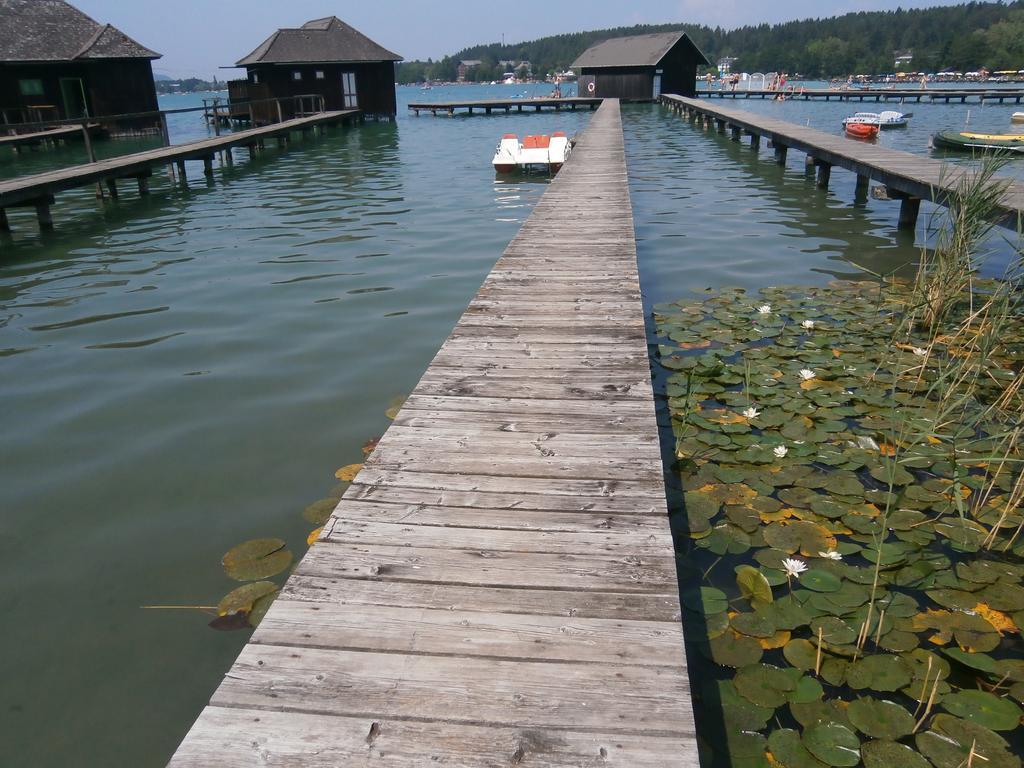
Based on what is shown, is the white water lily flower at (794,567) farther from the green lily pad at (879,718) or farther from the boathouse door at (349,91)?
the boathouse door at (349,91)

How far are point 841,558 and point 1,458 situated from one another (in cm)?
498

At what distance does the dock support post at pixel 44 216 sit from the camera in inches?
460

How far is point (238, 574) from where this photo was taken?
3314 mm

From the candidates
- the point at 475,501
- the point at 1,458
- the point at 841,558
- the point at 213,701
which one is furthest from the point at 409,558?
the point at 1,458

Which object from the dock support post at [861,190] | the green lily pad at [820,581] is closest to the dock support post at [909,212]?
the dock support post at [861,190]

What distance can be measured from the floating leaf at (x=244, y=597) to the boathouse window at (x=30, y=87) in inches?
1258

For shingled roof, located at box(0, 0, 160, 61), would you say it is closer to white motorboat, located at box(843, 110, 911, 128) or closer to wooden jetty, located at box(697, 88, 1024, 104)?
white motorboat, located at box(843, 110, 911, 128)

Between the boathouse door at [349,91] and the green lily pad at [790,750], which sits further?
the boathouse door at [349,91]

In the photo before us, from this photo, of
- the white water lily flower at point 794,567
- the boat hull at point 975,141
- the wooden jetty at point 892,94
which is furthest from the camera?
the wooden jetty at point 892,94

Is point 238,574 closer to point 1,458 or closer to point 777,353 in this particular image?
point 1,458

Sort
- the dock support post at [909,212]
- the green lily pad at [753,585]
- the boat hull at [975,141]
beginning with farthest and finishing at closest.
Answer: the boat hull at [975,141] < the dock support post at [909,212] < the green lily pad at [753,585]

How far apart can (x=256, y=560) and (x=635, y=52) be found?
51.2m

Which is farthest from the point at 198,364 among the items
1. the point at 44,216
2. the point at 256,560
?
the point at 44,216

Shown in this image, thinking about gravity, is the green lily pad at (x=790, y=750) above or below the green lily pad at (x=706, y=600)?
below
